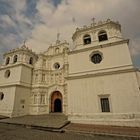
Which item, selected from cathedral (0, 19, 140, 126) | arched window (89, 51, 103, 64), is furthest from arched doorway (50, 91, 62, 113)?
arched window (89, 51, 103, 64)

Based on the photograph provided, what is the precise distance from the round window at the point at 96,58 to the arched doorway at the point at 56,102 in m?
8.38

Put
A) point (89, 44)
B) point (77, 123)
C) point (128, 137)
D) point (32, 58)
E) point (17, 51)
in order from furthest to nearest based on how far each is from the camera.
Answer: point (32, 58) < point (17, 51) < point (89, 44) < point (77, 123) < point (128, 137)

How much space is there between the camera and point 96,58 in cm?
1280

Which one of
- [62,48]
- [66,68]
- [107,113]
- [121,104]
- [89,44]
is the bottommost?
[107,113]

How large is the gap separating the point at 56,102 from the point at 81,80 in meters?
8.30

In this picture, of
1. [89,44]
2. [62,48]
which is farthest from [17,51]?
[89,44]

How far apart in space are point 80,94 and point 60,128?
3699 millimetres

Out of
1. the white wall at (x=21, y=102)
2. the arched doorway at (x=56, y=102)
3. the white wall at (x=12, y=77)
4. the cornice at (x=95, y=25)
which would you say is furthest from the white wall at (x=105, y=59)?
the white wall at (x=12, y=77)

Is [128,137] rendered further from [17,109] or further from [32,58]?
[32,58]

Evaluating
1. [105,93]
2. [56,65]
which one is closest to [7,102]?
[56,65]

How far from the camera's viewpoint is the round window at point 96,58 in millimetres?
12602

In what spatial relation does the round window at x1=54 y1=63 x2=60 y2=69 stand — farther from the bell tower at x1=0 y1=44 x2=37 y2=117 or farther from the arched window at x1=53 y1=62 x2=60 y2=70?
the bell tower at x1=0 y1=44 x2=37 y2=117

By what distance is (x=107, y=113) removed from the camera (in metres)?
10.4

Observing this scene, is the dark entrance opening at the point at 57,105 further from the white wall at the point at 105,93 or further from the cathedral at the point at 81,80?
the white wall at the point at 105,93
